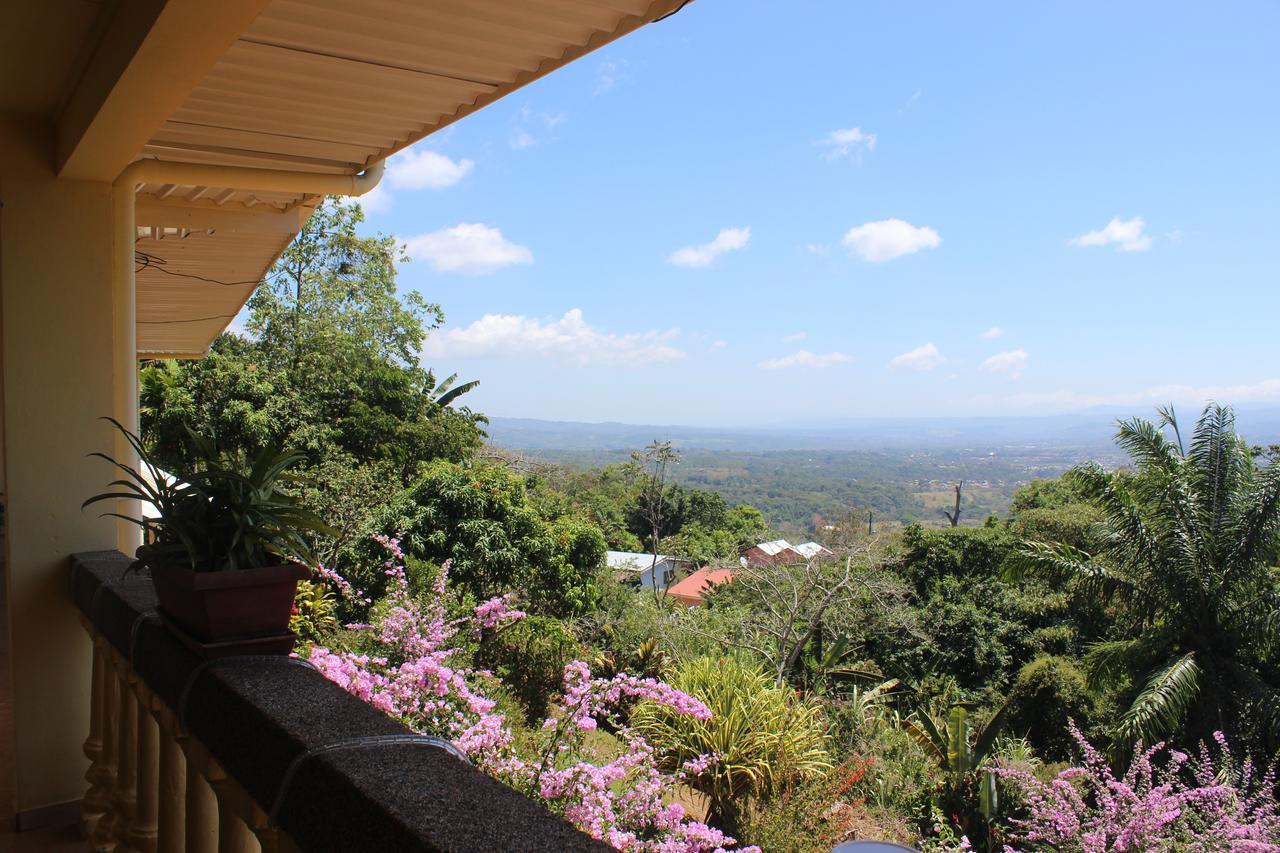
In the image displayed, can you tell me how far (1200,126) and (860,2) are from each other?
30.3 m

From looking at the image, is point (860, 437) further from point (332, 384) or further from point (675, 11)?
point (675, 11)

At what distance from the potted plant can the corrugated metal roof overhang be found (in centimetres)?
77

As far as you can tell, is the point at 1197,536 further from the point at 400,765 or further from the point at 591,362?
the point at 591,362

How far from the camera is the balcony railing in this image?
1.98 feet

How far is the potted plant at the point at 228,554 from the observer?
1.12 m

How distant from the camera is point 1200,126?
4791 cm

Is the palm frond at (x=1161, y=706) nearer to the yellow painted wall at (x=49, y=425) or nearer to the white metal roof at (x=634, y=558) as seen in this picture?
the white metal roof at (x=634, y=558)

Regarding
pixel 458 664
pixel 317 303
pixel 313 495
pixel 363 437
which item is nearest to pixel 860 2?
pixel 317 303

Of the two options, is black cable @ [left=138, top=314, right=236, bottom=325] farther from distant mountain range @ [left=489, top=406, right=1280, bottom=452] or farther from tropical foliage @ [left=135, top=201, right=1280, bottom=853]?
distant mountain range @ [left=489, top=406, right=1280, bottom=452]

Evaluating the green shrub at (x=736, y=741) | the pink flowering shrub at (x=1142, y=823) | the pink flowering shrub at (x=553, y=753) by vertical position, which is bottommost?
the pink flowering shrub at (x=1142, y=823)

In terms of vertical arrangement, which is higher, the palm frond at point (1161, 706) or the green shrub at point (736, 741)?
the green shrub at point (736, 741)

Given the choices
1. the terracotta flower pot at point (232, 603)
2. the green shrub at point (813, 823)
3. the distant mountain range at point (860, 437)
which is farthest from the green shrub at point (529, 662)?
the distant mountain range at point (860, 437)

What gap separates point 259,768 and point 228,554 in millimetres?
497

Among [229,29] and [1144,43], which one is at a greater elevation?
[1144,43]
